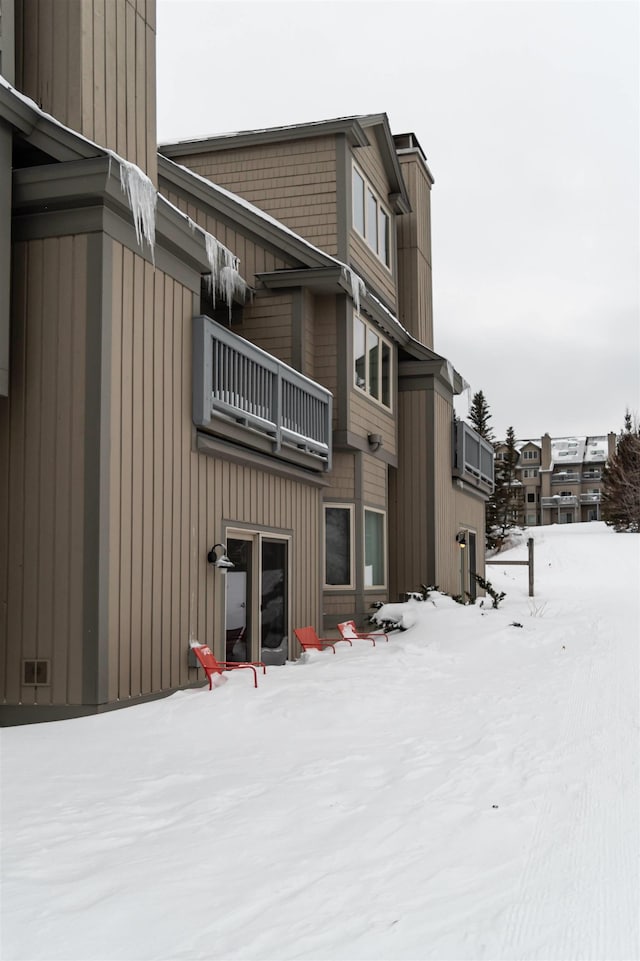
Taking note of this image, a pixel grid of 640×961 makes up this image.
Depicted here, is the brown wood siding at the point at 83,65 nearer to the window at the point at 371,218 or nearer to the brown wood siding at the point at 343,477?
the brown wood siding at the point at 343,477

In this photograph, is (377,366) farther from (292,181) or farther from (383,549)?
(292,181)

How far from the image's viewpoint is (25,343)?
7.61 meters

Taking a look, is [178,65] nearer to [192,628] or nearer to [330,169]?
[330,169]

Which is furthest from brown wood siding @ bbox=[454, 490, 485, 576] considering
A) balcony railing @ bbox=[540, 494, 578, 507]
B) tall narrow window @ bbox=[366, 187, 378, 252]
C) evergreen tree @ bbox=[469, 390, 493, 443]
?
balcony railing @ bbox=[540, 494, 578, 507]

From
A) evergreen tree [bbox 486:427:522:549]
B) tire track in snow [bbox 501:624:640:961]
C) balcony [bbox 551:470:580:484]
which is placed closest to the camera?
tire track in snow [bbox 501:624:640:961]

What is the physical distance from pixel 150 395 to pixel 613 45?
57.5 ft

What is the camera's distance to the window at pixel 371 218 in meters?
14.6

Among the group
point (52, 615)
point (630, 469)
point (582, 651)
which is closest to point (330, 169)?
point (582, 651)

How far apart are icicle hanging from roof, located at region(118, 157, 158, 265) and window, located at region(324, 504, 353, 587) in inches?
Answer: 243

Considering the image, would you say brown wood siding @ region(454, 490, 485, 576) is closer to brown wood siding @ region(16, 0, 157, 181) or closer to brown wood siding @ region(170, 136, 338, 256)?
brown wood siding @ region(170, 136, 338, 256)

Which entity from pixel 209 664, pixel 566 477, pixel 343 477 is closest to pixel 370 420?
pixel 343 477

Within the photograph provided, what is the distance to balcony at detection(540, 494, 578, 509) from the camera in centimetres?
7162

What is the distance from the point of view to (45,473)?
24.5 feet

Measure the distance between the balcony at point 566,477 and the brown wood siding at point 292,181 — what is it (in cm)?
6241
